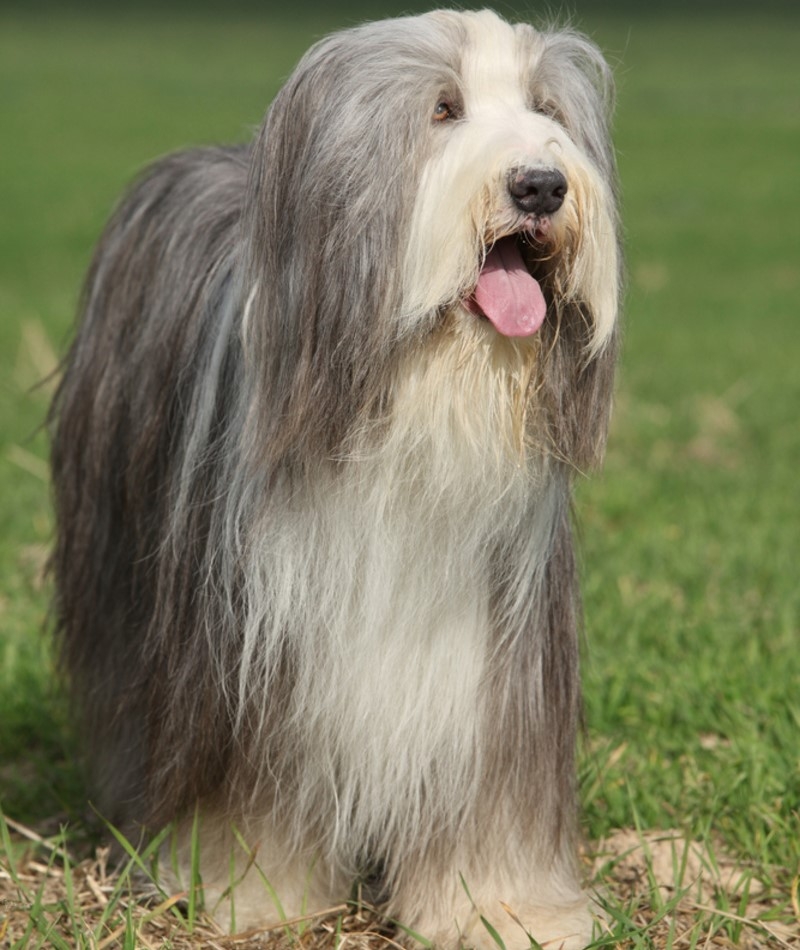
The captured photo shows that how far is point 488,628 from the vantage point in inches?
124

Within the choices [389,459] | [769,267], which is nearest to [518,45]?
[389,459]

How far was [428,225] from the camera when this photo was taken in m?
2.76

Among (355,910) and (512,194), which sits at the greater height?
(512,194)

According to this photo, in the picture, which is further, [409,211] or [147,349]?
[147,349]

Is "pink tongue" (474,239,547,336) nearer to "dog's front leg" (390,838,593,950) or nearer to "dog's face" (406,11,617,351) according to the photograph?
"dog's face" (406,11,617,351)

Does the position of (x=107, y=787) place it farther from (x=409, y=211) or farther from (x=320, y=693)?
(x=409, y=211)

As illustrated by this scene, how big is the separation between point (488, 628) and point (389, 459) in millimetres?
477

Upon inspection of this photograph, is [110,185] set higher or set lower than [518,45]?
lower

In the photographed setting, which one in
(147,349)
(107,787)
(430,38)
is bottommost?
(107,787)

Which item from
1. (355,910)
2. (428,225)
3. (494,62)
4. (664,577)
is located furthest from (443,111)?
(664,577)

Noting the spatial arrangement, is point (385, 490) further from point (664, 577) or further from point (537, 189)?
point (664, 577)

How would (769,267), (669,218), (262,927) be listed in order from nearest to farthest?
1. (262,927)
2. (769,267)
3. (669,218)

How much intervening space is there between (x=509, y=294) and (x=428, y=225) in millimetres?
201

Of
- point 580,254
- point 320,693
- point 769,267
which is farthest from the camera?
point 769,267
